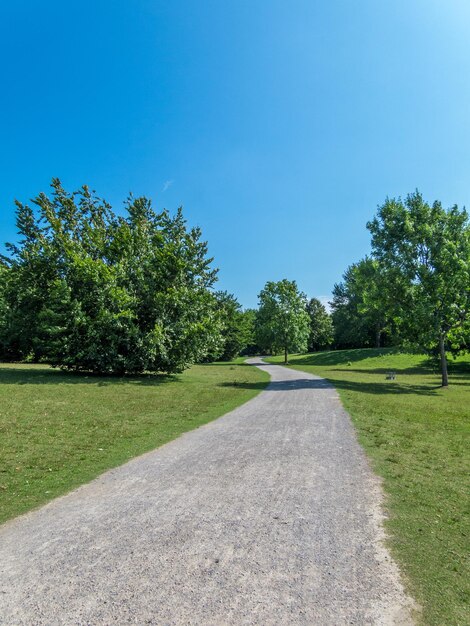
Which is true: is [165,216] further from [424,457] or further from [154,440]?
[424,457]

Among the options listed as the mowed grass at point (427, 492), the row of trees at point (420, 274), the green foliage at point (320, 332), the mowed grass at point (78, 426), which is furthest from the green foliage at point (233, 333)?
the mowed grass at point (427, 492)

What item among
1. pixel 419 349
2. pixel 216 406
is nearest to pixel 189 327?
pixel 216 406

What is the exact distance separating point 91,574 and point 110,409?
11612 mm

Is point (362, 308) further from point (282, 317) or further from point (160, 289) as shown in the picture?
point (282, 317)

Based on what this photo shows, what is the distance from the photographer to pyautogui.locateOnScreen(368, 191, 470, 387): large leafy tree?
25.5m

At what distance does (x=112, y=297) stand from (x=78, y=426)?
15305 mm

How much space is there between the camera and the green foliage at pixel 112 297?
2561cm

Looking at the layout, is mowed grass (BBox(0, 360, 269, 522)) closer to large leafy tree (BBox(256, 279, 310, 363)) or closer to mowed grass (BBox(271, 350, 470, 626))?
mowed grass (BBox(271, 350, 470, 626))

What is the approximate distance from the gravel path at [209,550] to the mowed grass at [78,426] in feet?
Result: 2.60

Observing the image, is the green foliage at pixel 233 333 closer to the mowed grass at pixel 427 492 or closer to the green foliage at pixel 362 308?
the green foliage at pixel 362 308

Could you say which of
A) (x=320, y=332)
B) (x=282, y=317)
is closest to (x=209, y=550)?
(x=282, y=317)

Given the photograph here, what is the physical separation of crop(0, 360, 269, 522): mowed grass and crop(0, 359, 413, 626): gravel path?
0.79m

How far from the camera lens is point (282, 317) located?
64125mm

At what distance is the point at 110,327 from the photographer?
25672 mm
